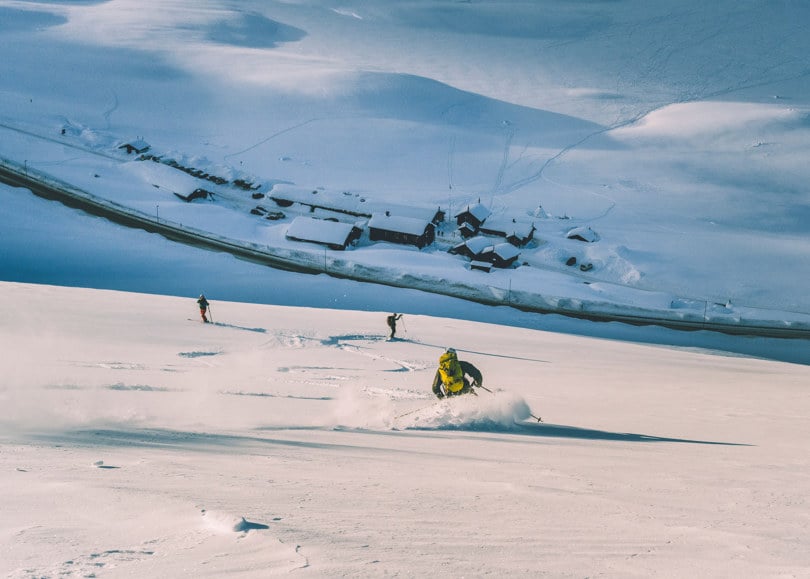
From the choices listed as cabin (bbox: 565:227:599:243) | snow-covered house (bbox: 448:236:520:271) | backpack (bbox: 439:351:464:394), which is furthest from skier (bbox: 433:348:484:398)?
cabin (bbox: 565:227:599:243)

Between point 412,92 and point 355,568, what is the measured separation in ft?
363

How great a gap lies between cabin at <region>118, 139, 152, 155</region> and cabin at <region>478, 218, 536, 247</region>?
4209cm

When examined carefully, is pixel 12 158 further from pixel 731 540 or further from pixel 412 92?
pixel 731 540

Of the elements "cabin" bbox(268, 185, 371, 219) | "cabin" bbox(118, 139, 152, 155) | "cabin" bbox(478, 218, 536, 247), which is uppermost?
"cabin" bbox(118, 139, 152, 155)

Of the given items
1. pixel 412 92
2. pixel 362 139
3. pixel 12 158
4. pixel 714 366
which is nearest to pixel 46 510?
pixel 714 366

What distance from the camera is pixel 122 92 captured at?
10450 centimetres

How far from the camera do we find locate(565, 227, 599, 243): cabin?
60312 mm

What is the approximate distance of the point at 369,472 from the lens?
6395 millimetres

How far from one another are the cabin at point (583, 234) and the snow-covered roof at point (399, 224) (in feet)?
42.7

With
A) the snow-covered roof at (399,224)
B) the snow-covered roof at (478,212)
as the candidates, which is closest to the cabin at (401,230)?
the snow-covered roof at (399,224)

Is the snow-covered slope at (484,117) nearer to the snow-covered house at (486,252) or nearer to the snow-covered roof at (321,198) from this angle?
the snow-covered house at (486,252)

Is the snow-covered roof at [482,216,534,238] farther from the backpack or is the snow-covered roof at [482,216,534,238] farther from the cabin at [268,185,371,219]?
the backpack

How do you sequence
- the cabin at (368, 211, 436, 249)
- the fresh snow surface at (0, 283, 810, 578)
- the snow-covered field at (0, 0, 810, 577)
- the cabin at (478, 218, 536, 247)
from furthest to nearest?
the cabin at (478, 218, 536, 247), the cabin at (368, 211, 436, 249), the snow-covered field at (0, 0, 810, 577), the fresh snow surface at (0, 283, 810, 578)

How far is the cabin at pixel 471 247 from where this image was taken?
2153 inches
